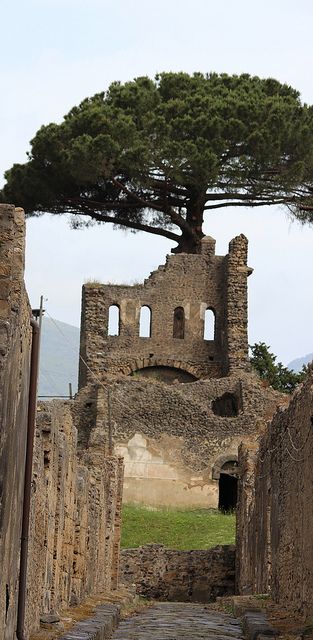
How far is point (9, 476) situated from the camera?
937cm

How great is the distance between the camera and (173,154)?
162 feet

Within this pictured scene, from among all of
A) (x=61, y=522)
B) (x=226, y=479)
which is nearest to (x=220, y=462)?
(x=226, y=479)

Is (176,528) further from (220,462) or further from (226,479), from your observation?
(226,479)

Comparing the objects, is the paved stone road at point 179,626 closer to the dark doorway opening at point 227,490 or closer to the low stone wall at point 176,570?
the low stone wall at point 176,570

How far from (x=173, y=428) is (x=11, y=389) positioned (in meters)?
38.2

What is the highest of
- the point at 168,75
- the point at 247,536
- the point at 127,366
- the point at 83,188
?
the point at 168,75

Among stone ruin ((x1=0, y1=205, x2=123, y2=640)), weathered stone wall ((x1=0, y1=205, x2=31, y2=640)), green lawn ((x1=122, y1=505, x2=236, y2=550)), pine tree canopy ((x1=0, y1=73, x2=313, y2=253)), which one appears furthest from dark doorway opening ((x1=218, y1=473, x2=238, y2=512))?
weathered stone wall ((x1=0, y1=205, x2=31, y2=640))

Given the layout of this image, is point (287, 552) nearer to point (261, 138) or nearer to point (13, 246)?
point (13, 246)

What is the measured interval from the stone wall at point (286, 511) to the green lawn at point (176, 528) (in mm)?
9256

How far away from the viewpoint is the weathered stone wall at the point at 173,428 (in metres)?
46.1

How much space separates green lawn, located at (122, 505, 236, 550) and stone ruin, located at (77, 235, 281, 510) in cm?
276

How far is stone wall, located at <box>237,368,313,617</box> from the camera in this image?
15.9m

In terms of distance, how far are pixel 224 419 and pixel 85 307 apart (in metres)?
6.92

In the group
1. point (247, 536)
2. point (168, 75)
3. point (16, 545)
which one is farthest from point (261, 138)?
point (16, 545)
